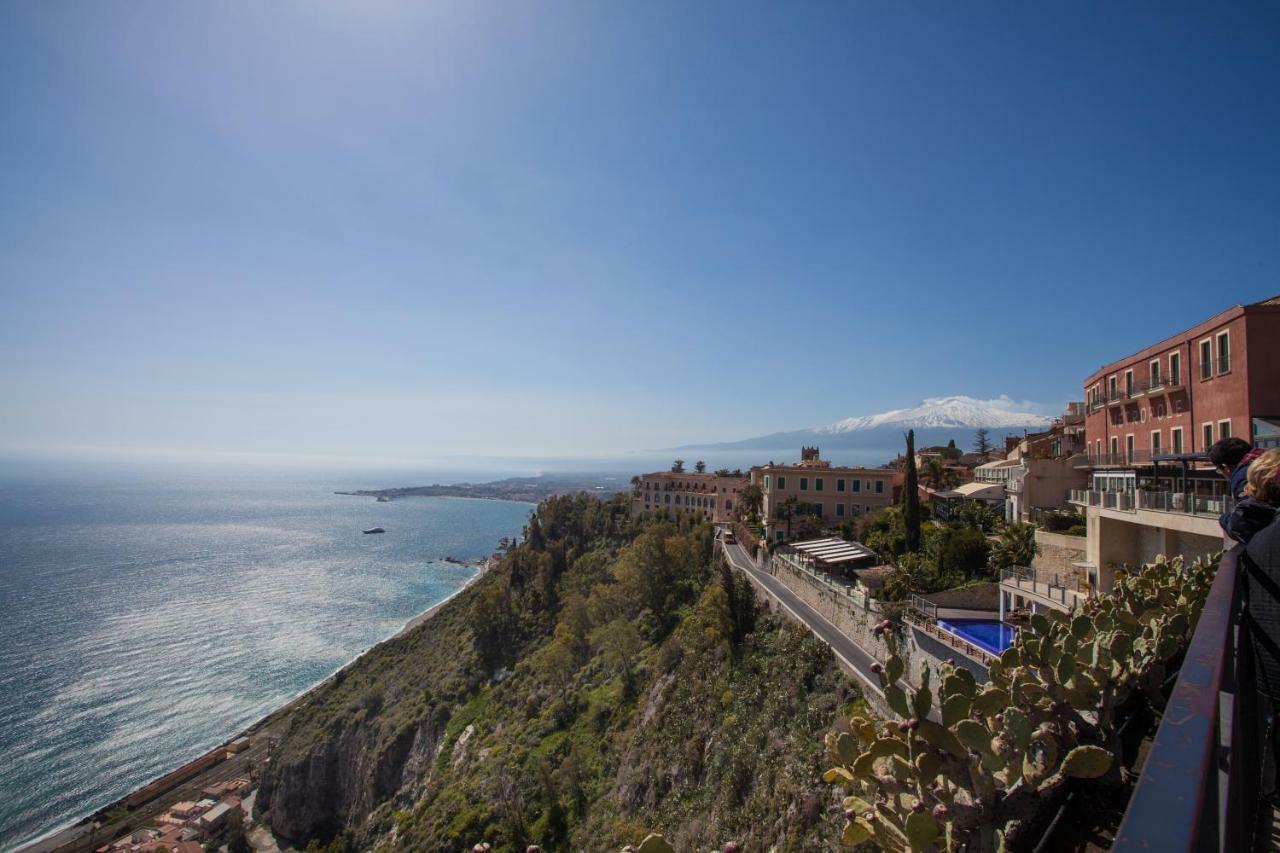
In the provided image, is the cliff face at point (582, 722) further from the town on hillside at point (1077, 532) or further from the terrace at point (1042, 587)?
the terrace at point (1042, 587)

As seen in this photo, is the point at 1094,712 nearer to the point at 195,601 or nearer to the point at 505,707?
the point at 505,707

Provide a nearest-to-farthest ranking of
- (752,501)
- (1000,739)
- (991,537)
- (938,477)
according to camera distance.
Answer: (1000,739) < (991,537) < (938,477) < (752,501)

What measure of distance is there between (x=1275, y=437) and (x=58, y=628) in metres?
91.7

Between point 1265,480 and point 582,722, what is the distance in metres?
29.2

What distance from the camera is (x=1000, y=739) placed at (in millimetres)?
3438

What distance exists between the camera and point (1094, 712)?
156 inches

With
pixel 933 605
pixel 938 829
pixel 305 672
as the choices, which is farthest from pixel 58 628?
pixel 938 829

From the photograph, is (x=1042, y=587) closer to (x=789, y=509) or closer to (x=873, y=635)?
(x=873, y=635)

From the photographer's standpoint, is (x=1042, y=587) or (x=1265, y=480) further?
(x=1042, y=587)

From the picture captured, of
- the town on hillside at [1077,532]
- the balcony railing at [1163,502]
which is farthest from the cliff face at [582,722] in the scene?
the balcony railing at [1163,502]

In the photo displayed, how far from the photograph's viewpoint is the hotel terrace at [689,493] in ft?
191

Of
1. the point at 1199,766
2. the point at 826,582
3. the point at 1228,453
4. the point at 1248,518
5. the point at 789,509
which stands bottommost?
the point at 826,582

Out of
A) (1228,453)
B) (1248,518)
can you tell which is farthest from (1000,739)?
(1228,453)

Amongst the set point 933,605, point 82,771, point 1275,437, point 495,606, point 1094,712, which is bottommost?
point 82,771
